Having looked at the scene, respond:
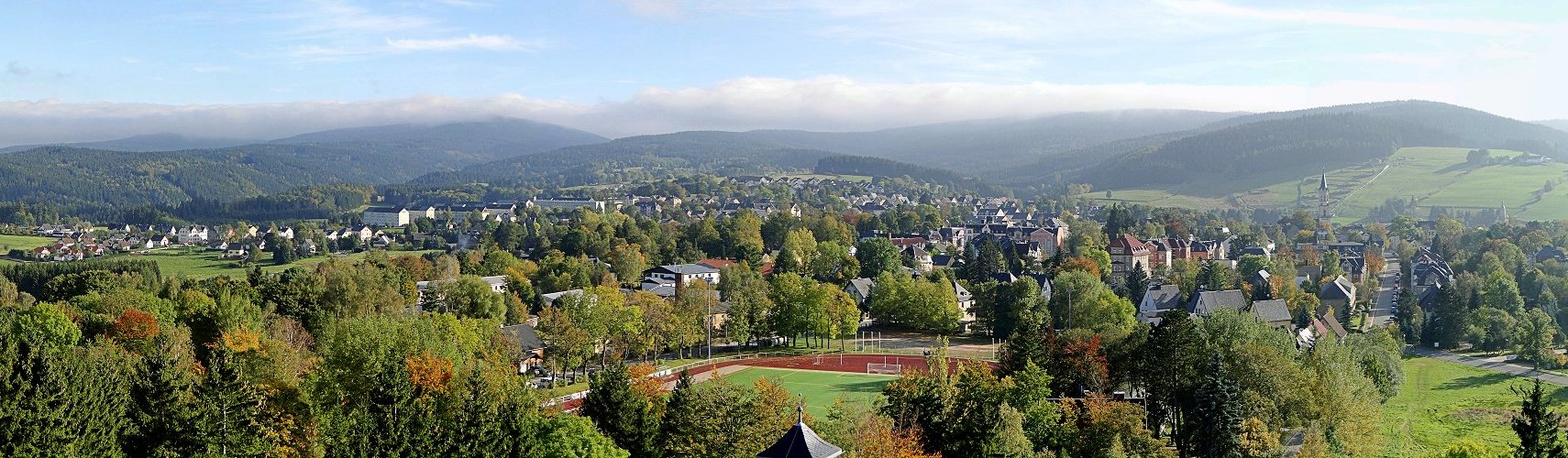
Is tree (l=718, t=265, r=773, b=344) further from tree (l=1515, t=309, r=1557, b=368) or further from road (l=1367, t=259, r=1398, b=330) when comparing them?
tree (l=1515, t=309, r=1557, b=368)

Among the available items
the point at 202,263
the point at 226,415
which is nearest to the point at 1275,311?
the point at 226,415

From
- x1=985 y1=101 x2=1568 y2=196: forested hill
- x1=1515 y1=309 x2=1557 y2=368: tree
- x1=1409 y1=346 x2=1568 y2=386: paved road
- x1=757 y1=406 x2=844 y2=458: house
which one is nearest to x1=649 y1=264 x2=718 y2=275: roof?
x1=1409 y1=346 x2=1568 y2=386: paved road

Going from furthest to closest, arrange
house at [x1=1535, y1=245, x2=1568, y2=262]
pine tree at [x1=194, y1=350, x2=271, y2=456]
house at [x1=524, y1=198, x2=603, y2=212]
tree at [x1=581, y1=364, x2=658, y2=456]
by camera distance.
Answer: house at [x1=524, y1=198, x2=603, y2=212] → house at [x1=1535, y1=245, x2=1568, y2=262] → tree at [x1=581, y1=364, x2=658, y2=456] → pine tree at [x1=194, y1=350, x2=271, y2=456]

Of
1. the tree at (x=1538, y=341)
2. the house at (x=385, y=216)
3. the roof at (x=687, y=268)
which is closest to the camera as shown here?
the tree at (x=1538, y=341)

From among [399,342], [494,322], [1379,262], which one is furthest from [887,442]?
[1379,262]

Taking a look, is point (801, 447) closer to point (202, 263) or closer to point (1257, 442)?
point (1257, 442)

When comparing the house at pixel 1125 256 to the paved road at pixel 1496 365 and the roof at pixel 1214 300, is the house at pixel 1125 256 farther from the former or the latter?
the paved road at pixel 1496 365

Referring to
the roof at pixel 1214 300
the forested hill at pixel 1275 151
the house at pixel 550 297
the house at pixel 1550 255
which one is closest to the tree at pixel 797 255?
the house at pixel 550 297
